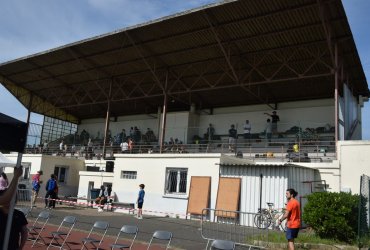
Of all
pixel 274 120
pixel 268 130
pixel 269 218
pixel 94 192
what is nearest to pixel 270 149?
pixel 268 130

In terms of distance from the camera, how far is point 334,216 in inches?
420

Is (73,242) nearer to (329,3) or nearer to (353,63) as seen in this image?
(329,3)

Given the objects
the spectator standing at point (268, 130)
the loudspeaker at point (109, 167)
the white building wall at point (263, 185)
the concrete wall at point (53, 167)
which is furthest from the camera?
the concrete wall at point (53, 167)

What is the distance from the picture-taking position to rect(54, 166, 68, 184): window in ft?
89.6

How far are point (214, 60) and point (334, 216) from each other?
14441mm

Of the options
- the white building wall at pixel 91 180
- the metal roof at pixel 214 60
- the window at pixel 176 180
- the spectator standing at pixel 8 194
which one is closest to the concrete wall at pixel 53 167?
the white building wall at pixel 91 180

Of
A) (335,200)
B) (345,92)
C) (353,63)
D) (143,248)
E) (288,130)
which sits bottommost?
(143,248)

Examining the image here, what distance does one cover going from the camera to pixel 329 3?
17250 millimetres

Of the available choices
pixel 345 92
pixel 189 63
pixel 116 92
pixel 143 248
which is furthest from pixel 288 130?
pixel 143 248

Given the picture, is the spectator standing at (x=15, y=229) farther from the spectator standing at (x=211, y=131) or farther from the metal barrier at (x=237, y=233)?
the spectator standing at (x=211, y=131)

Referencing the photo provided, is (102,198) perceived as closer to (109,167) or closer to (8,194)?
(109,167)

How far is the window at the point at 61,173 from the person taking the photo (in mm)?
27312

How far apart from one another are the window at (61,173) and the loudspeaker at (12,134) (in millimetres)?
22534

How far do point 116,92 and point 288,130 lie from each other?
13.4 meters
